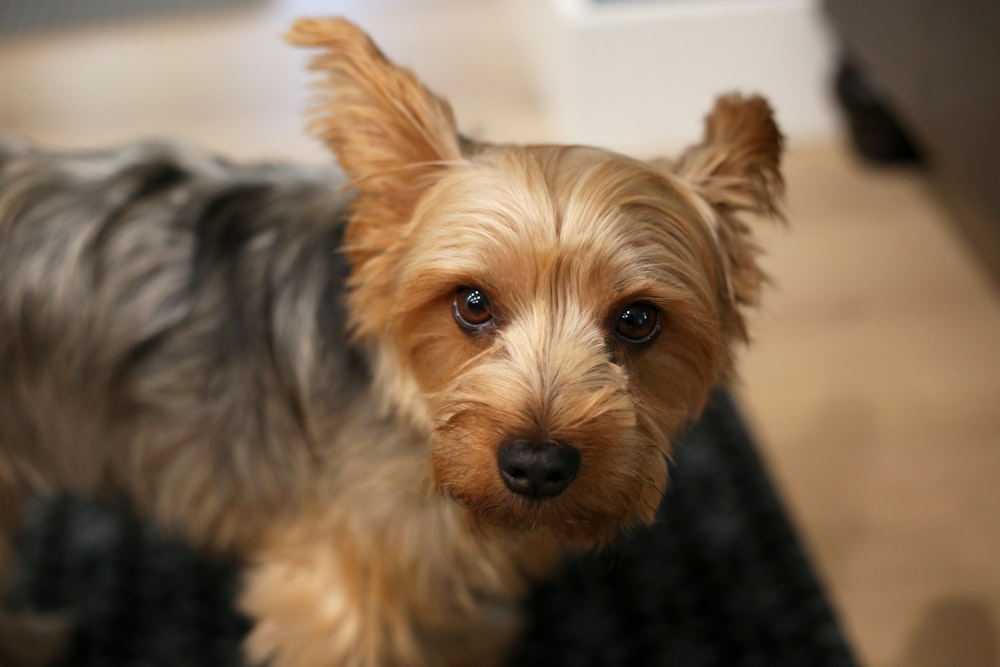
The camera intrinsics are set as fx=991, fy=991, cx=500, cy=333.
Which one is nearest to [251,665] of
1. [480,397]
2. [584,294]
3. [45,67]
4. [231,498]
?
[231,498]

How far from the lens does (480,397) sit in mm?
1189

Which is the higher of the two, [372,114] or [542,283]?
[372,114]

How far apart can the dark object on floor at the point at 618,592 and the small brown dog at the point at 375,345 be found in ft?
0.53

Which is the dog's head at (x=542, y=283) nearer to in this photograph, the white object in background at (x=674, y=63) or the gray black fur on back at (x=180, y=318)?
the gray black fur on back at (x=180, y=318)

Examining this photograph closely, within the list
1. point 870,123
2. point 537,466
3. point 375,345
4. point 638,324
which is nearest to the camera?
point 537,466

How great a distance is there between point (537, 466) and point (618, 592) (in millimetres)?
820

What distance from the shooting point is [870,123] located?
2695mm

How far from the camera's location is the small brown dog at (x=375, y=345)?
1.19 m

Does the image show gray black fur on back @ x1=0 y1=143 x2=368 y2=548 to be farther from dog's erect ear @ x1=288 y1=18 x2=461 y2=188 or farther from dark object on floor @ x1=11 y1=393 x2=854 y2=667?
dark object on floor @ x1=11 y1=393 x2=854 y2=667

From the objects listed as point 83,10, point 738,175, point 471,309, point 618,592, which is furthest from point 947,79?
point 83,10

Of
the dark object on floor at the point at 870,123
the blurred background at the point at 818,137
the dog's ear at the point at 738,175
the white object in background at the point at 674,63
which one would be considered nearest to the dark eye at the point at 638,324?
the dog's ear at the point at 738,175

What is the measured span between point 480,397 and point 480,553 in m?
0.39

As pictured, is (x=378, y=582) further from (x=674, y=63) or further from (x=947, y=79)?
(x=674, y=63)

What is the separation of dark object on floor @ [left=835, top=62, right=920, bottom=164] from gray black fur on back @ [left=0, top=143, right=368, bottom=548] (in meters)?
1.72
